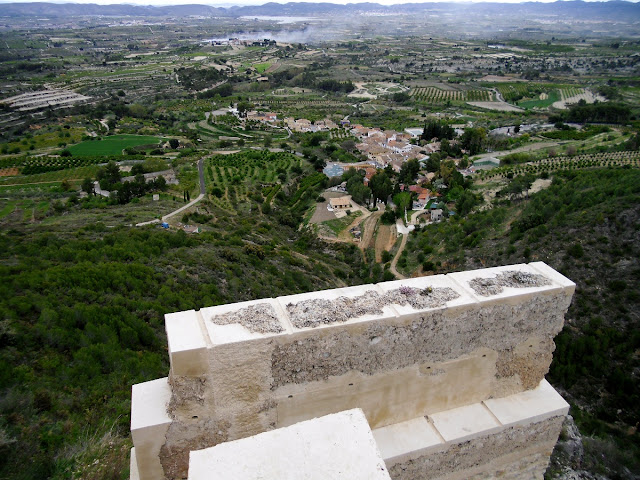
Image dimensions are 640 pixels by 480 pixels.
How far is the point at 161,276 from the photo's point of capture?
13953 mm

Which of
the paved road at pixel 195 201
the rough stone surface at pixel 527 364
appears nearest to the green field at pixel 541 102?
the paved road at pixel 195 201

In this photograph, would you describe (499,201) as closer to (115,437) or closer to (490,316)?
(490,316)

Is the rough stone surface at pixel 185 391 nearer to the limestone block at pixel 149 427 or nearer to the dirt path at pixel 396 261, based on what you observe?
the limestone block at pixel 149 427

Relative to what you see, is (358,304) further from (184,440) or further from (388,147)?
(388,147)

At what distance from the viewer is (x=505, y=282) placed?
6176 mm

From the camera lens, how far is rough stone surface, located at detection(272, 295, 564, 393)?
16.9 feet

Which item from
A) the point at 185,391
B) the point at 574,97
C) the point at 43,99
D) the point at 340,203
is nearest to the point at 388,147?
the point at 340,203

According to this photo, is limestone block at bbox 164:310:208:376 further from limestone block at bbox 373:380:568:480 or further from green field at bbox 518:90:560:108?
green field at bbox 518:90:560:108

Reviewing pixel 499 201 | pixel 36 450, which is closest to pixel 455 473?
pixel 36 450

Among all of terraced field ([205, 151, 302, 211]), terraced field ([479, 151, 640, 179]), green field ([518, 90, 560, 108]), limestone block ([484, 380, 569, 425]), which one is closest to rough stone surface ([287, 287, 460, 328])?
limestone block ([484, 380, 569, 425])

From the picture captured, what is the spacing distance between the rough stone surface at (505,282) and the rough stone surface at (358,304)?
1.40ft

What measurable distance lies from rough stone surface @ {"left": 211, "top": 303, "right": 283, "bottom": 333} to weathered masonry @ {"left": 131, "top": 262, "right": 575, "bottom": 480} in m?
0.02

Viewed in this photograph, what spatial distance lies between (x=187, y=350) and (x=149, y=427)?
109cm

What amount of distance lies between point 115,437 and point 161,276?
7712 mm
